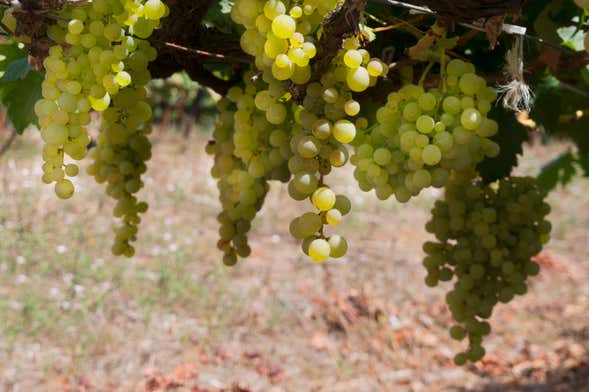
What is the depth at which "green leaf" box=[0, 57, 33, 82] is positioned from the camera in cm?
89

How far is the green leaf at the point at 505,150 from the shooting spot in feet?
3.60

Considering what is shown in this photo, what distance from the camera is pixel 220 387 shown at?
2.37m

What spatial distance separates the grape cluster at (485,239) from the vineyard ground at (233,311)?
4.58ft

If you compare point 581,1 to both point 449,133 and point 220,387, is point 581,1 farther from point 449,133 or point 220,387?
point 220,387

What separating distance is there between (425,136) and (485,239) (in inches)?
19.1

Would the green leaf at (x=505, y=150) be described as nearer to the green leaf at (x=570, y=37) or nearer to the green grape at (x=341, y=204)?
the green leaf at (x=570, y=37)

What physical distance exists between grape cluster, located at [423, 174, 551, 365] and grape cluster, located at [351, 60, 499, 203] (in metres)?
0.41

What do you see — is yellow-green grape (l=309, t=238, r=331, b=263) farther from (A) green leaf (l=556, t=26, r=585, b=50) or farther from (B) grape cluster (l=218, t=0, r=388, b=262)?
(A) green leaf (l=556, t=26, r=585, b=50)

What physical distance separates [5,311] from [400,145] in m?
2.39

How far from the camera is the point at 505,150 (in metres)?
1.11

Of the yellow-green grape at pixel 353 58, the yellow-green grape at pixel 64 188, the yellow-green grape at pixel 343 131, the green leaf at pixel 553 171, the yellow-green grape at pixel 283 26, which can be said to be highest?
the yellow-green grape at pixel 283 26

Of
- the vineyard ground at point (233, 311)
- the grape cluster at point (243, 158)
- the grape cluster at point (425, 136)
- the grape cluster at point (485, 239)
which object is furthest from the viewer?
the vineyard ground at point (233, 311)

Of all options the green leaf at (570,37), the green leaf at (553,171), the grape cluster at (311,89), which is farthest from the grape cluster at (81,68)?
the green leaf at (553,171)

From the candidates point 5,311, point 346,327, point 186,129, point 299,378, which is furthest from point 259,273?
point 186,129
